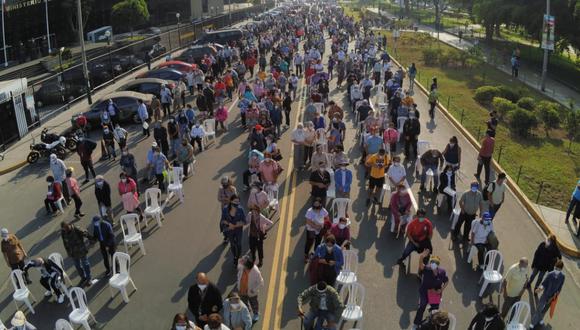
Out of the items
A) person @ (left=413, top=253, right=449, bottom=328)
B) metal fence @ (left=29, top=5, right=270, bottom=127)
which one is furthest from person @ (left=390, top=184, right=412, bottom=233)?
metal fence @ (left=29, top=5, right=270, bottom=127)

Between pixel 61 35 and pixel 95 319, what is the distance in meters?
49.7

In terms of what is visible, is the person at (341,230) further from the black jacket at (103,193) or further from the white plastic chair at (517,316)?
the black jacket at (103,193)

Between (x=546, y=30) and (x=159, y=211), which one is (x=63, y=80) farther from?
(x=546, y=30)

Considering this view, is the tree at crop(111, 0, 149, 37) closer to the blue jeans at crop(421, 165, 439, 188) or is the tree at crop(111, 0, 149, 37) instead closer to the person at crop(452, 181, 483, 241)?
the blue jeans at crop(421, 165, 439, 188)

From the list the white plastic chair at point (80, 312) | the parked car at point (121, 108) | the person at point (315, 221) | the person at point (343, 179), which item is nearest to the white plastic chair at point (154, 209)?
the white plastic chair at point (80, 312)

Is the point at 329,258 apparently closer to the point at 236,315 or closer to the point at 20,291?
the point at 236,315

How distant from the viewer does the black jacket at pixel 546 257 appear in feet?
30.3

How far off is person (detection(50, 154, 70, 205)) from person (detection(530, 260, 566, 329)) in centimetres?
1149

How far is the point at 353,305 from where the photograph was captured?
8383mm

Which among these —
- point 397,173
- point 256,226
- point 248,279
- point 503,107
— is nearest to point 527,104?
point 503,107

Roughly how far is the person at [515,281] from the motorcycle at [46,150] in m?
14.7

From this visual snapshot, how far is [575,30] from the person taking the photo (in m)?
35.5

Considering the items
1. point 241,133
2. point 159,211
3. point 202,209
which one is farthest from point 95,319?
point 241,133

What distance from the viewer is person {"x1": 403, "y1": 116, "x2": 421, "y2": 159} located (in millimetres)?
15859
